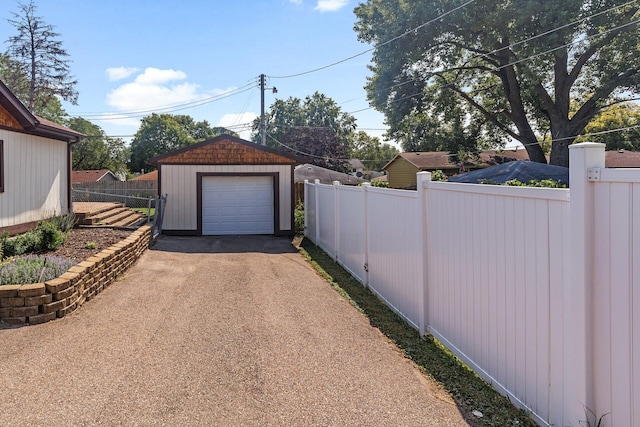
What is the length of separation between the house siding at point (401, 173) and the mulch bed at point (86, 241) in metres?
25.5

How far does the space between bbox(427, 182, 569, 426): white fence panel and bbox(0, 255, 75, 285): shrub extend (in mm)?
4805

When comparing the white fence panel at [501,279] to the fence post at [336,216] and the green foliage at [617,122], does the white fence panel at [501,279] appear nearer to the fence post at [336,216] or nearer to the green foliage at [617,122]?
the fence post at [336,216]

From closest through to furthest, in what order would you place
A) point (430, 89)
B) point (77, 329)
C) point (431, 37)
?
point (77, 329)
point (431, 37)
point (430, 89)

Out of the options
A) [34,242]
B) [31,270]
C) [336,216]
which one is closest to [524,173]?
[336,216]

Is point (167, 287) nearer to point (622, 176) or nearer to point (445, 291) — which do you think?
point (445, 291)

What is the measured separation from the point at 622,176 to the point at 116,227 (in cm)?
1089

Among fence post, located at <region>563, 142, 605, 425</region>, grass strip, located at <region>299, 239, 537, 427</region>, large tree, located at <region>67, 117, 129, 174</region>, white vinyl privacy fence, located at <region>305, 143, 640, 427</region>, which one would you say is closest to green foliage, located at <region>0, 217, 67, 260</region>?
grass strip, located at <region>299, 239, 537, 427</region>

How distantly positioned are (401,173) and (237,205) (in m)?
22.5

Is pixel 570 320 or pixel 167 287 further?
pixel 167 287

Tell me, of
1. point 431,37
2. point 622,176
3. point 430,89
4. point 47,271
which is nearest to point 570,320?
point 622,176

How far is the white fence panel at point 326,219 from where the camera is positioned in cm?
991

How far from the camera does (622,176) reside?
2.21m

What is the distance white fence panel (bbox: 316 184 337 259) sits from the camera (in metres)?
9.91

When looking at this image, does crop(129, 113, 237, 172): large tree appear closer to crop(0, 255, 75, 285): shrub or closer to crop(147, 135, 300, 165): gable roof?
crop(147, 135, 300, 165): gable roof
